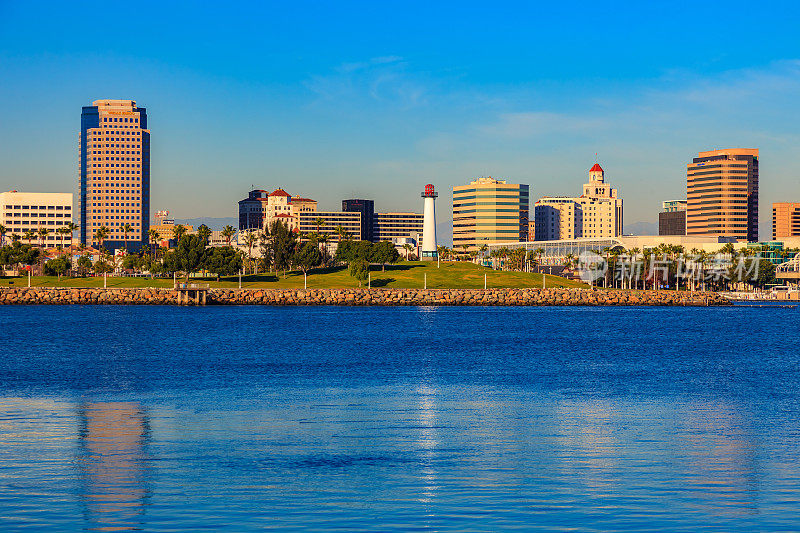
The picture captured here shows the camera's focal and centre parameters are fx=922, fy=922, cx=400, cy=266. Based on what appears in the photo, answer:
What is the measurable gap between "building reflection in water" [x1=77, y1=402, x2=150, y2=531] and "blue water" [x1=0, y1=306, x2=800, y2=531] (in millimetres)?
95

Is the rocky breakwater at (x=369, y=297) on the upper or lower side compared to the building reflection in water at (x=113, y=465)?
lower

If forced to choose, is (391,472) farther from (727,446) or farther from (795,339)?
(795,339)

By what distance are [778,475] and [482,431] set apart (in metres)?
11.8

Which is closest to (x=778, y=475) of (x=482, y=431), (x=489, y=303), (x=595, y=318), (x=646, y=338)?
(x=482, y=431)

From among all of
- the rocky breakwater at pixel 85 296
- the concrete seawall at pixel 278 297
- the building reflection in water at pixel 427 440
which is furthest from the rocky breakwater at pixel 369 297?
the building reflection in water at pixel 427 440

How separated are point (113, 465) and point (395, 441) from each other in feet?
33.9

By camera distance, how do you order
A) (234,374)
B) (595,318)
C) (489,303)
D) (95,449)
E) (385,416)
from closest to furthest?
(95,449), (385,416), (234,374), (595,318), (489,303)

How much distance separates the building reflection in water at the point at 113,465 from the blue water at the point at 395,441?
0.31 ft

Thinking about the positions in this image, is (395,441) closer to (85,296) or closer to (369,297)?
(369,297)

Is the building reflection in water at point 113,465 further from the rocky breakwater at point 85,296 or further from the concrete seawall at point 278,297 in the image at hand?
the concrete seawall at point 278,297

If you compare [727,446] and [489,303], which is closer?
[727,446]

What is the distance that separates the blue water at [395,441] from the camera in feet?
79.8

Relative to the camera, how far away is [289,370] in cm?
6225

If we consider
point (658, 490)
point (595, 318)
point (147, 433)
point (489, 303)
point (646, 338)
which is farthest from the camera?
point (489, 303)
